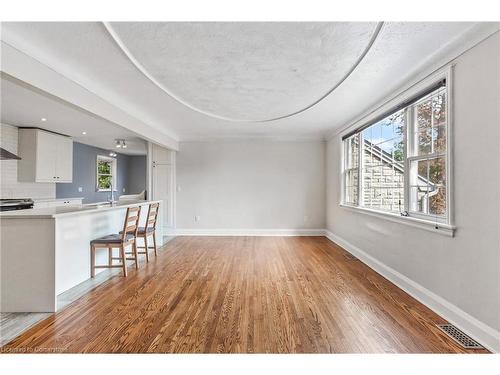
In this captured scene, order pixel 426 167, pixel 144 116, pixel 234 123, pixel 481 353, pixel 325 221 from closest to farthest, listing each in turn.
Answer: pixel 481 353 → pixel 426 167 → pixel 144 116 → pixel 234 123 → pixel 325 221

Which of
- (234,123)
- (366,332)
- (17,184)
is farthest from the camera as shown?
(17,184)

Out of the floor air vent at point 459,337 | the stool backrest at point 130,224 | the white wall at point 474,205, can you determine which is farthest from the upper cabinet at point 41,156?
the floor air vent at point 459,337

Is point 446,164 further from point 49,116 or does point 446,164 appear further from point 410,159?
point 49,116

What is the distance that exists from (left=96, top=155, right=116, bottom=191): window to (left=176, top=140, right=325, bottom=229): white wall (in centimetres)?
357

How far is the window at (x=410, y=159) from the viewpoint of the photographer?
256 cm

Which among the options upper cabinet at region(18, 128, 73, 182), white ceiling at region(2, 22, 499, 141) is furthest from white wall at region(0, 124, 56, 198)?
white ceiling at region(2, 22, 499, 141)

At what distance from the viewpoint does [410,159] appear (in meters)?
2.97

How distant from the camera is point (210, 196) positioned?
6.34 m

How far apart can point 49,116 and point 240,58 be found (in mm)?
4054

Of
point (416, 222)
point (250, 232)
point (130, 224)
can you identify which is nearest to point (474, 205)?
point (416, 222)

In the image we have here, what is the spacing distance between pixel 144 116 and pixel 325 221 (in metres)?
4.60

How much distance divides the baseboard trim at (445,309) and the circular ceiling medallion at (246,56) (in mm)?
2410
